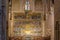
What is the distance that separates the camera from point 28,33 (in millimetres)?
24344

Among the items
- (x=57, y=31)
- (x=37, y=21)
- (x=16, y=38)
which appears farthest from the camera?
(x=37, y=21)

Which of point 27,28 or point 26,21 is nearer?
point 26,21

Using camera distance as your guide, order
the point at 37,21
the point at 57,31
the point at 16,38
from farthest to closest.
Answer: the point at 37,21 < the point at 16,38 < the point at 57,31

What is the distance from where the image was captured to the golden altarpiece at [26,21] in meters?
24.3

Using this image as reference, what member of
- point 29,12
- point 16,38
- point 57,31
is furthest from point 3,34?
point 29,12

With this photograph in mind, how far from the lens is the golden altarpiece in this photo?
24.3 meters

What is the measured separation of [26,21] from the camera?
80.7 feet

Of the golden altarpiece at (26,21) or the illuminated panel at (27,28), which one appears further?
the illuminated panel at (27,28)

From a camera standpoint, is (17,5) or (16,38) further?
(17,5)

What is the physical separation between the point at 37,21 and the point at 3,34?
1550cm

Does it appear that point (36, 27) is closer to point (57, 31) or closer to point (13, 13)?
point (13, 13)

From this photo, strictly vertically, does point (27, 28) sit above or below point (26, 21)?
below

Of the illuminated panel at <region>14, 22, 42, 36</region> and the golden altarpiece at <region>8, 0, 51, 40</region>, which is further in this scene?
the illuminated panel at <region>14, 22, 42, 36</region>

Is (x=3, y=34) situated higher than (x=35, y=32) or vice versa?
(x=3, y=34)
